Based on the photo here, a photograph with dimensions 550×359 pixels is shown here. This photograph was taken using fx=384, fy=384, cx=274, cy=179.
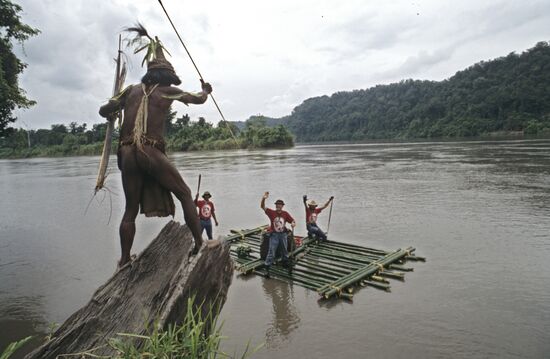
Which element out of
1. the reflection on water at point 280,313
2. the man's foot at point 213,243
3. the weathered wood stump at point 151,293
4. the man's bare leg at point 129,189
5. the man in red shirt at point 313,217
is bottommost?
the reflection on water at point 280,313

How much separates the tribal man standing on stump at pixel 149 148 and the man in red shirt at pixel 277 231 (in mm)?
4177

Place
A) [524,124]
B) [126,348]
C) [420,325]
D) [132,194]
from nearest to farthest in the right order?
[126,348] → [132,194] → [420,325] → [524,124]

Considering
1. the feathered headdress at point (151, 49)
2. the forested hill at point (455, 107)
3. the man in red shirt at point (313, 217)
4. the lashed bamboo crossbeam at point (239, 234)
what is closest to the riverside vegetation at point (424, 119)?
the forested hill at point (455, 107)

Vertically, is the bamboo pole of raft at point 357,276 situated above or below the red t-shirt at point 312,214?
below

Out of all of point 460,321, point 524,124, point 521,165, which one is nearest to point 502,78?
point 524,124

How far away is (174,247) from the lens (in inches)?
157

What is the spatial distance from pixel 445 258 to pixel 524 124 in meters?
79.0

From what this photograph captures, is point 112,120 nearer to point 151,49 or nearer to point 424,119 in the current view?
point 151,49

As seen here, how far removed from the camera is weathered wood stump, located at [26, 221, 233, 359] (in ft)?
10.2

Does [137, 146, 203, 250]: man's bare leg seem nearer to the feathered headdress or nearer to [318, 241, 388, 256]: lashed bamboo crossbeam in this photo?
the feathered headdress

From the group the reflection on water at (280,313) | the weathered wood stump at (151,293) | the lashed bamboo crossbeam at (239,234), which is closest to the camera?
the weathered wood stump at (151,293)

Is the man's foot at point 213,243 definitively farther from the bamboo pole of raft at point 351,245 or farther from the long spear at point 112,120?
the bamboo pole of raft at point 351,245

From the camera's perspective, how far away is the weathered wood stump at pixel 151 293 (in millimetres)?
3111

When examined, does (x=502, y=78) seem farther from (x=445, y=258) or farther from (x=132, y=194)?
(x=132, y=194)
